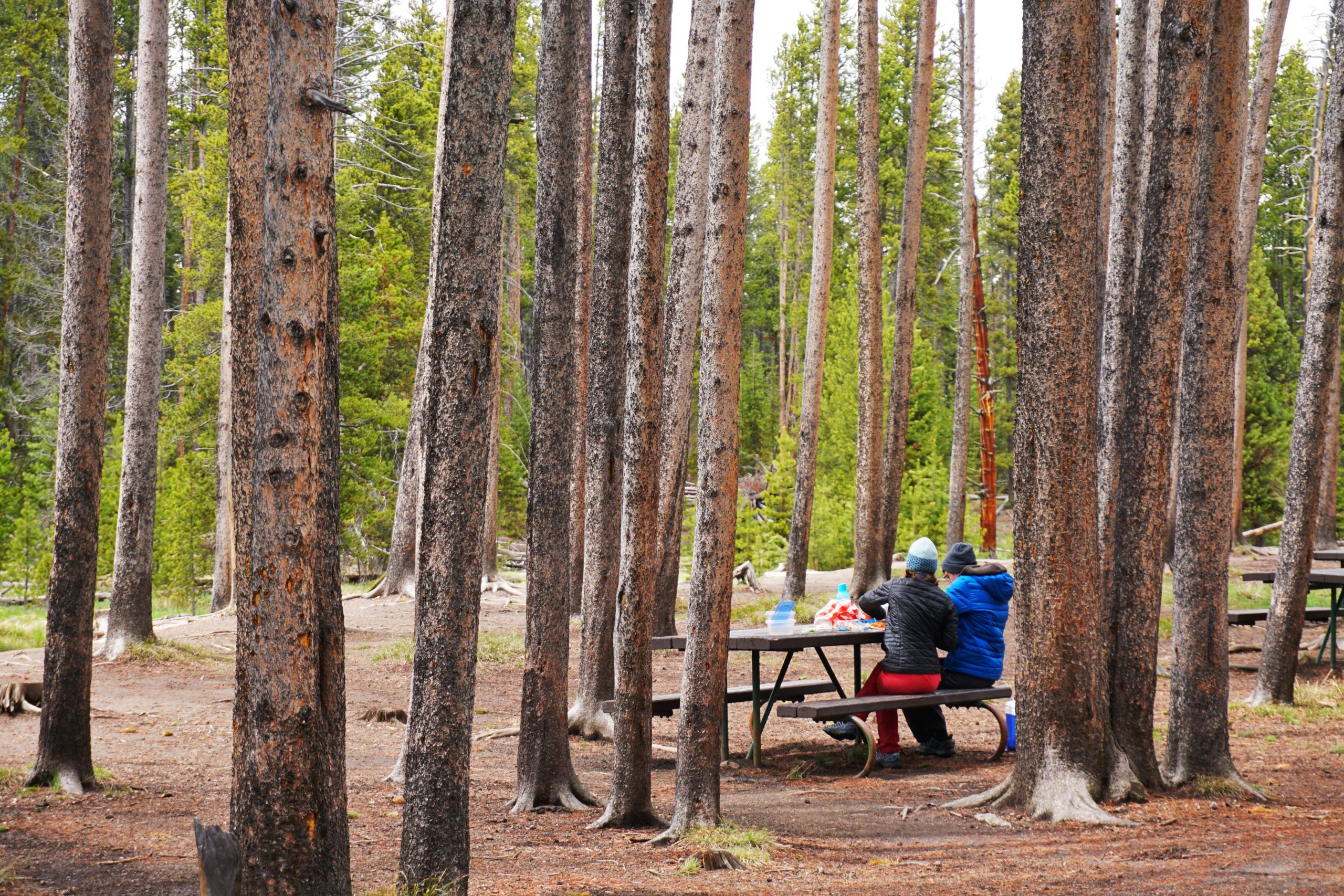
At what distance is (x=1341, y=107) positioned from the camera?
8156 millimetres

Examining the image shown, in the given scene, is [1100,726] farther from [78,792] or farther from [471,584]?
[78,792]

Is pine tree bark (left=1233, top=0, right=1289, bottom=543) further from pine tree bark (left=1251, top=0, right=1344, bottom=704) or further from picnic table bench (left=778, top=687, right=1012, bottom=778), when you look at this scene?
picnic table bench (left=778, top=687, right=1012, bottom=778)

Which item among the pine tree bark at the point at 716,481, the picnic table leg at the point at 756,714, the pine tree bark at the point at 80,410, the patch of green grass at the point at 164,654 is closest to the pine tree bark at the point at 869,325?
the picnic table leg at the point at 756,714

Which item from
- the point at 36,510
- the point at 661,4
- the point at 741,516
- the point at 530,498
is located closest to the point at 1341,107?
the point at 661,4

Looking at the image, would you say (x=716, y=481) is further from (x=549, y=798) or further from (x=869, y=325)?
(x=869, y=325)

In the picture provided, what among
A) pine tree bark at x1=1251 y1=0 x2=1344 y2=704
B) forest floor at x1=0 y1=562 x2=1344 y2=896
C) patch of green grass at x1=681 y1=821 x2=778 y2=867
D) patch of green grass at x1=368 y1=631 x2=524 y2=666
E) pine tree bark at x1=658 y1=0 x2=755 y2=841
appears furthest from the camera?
patch of green grass at x1=368 y1=631 x2=524 y2=666

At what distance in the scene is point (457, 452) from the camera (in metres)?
4.21

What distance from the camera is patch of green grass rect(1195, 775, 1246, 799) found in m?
6.16

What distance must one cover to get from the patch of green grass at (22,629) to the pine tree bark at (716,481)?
370 inches

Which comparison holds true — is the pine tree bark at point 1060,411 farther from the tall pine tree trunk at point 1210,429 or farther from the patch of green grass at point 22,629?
the patch of green grass at point 22,629

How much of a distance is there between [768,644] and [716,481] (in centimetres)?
203

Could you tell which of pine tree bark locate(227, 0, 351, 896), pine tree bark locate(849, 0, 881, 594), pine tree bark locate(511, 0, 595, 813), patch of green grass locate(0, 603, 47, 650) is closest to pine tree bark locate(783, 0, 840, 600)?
pine tree bark locate(849, 0, 881, 594)

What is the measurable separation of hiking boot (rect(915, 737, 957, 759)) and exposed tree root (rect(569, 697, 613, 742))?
255cm

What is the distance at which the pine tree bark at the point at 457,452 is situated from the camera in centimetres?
421
